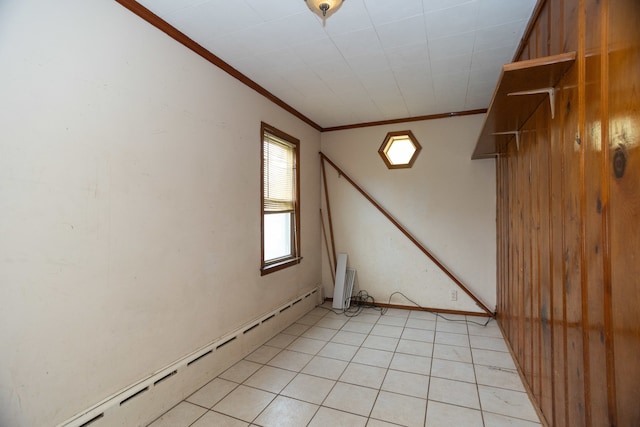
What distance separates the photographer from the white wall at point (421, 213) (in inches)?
148

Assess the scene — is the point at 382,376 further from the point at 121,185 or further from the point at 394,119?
the point at 394,119

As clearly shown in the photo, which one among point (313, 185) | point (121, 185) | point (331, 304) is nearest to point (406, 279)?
point (331, 304)

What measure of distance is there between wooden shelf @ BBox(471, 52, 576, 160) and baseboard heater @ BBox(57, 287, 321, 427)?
103 inches

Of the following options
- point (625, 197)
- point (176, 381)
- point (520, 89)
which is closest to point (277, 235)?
point (176, 381)

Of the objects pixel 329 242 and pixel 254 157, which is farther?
→ pixel 329 242

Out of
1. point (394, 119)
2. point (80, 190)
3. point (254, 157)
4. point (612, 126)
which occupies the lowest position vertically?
point (80, 190)

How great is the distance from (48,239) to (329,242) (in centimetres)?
339

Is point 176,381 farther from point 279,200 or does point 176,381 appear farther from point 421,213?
point 421,213

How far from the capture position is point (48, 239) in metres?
1.40

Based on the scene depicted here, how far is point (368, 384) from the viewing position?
2264 mm

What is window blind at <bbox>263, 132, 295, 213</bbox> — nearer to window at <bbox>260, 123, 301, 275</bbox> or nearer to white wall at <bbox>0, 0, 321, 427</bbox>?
window at <bbox>260, 123, 301, 275</bbox>

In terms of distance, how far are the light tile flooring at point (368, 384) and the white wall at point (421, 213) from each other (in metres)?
0.75

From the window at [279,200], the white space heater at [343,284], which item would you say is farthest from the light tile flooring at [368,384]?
the window at [279,200]

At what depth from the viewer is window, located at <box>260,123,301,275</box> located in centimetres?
322
